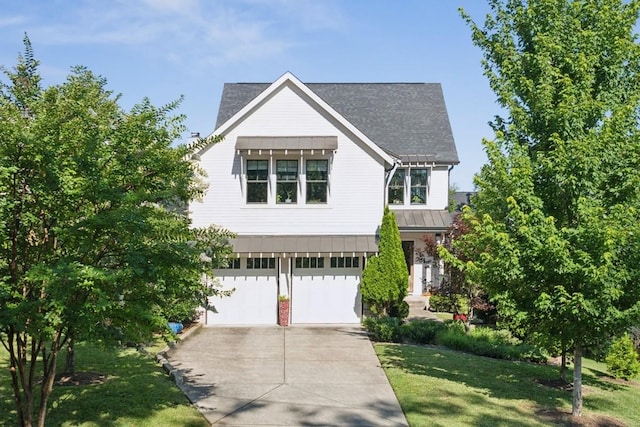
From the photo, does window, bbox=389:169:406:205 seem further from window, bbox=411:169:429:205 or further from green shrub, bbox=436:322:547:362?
green shrub, bbox=436:322:547:362

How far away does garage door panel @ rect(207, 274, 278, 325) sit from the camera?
20.2 m

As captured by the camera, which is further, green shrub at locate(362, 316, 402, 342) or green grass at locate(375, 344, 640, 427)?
green shrub at locate(362, 316, 402, 342)

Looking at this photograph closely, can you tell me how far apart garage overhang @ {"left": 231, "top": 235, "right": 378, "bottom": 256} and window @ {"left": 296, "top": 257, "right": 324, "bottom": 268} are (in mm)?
667

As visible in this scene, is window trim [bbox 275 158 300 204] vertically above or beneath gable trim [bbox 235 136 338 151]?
beneath

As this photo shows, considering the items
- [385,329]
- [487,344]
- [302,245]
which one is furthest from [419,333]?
[302,245]

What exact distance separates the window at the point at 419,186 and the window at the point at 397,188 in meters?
0.45

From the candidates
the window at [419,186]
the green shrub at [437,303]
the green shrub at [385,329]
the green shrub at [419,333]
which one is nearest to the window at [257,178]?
the green shrub at [385,329]

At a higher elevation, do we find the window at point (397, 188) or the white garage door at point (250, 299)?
the window at point (397, 188)

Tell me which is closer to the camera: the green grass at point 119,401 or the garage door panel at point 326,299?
the green grass at point 119,401

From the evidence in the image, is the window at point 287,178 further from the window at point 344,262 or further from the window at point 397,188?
the window at point 397,188

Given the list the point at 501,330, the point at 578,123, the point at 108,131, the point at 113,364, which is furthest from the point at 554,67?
the point at 113,364

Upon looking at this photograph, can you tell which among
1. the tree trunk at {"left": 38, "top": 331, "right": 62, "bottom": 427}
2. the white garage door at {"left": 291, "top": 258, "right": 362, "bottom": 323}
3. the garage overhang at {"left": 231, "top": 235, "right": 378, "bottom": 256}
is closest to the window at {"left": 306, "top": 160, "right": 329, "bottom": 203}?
the garage overhang at {"left": 231, "top": 235, "right": 378, "bottom": 256}

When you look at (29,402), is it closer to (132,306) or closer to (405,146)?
(132,306)

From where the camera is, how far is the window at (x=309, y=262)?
20.2 metres
